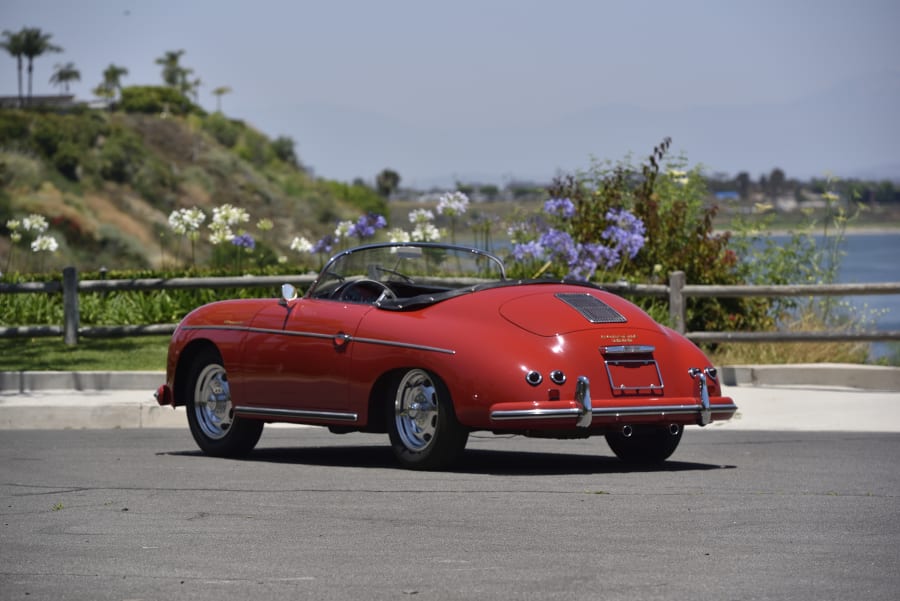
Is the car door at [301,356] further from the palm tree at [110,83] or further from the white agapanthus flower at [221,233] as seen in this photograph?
the palm tree at [110,83]

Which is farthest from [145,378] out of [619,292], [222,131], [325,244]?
[222,131]

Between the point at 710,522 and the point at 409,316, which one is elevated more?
the point at 409,316

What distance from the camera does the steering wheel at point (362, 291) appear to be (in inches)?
448

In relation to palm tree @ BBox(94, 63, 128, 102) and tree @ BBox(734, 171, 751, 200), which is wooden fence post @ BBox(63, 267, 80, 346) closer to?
tree @ BBox(734, 171, 751, 200)

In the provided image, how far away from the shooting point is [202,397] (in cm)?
1217

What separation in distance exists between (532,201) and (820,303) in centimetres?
684

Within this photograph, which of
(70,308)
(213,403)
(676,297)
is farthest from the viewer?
(70,308)

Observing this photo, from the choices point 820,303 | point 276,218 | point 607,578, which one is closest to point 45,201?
point 276,218

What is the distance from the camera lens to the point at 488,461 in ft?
37.7

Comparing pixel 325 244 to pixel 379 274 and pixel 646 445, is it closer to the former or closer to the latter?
pixel 379 274

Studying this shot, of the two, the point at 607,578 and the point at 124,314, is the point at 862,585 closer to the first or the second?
the point at 607,578

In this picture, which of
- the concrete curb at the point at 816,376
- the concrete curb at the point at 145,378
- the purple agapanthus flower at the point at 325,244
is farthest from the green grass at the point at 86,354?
the concrete curb at the point at 816,376

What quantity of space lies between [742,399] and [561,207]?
640 centimetres

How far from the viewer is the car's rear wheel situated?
10.2 metres
